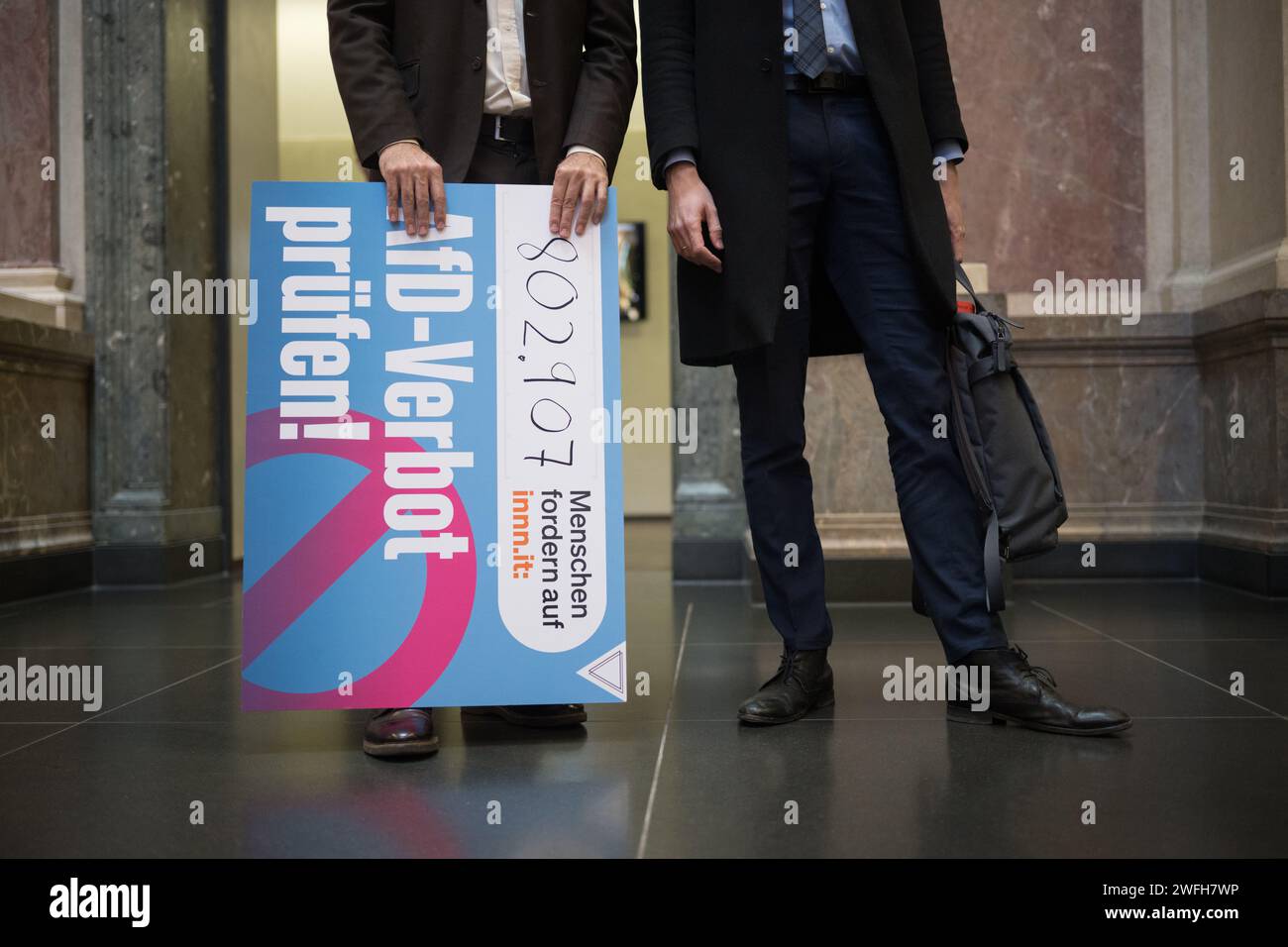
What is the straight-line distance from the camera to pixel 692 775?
1.71 meters

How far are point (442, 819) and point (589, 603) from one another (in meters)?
0.52

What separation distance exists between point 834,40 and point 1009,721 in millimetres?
1278

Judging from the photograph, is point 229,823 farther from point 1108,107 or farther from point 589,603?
point 1108,107

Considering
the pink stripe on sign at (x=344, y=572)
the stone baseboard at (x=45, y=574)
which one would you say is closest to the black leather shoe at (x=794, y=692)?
the pink stripe on sign at (x=344, y=572)

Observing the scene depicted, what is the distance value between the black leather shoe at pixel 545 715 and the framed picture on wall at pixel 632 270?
7.26 m

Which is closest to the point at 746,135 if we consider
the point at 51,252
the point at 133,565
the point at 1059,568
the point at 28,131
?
the point at 1059,568

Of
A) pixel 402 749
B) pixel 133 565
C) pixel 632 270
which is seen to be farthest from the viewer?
pixel 632 270

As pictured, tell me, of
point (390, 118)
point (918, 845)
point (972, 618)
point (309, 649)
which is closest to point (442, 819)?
point (309, 649)

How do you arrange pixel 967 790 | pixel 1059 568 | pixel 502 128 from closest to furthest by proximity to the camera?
pixel 967 790
pixel 502 128
pixel 1059 568

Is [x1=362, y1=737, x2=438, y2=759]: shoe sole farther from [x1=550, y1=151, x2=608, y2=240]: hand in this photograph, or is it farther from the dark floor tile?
[x1=550, y1=151, x2=608, y2=240]: hand

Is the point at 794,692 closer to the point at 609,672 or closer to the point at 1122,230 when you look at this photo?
the point at 609,672

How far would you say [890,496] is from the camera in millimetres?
3795

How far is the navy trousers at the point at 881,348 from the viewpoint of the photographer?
6.66 feet

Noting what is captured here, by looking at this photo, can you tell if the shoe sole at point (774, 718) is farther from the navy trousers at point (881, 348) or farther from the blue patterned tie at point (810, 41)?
the blue patterned tie at point (810, 41)
